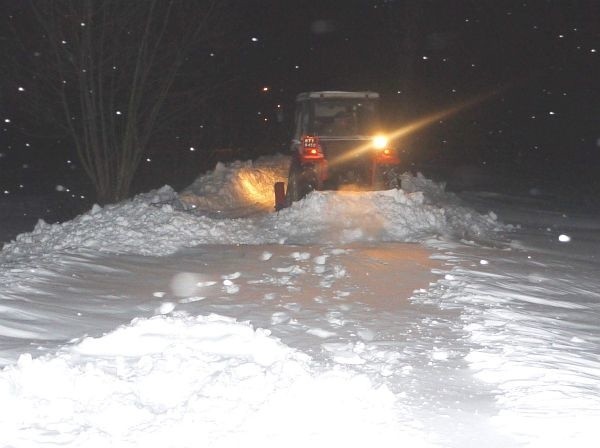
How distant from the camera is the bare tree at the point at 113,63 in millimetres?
19281

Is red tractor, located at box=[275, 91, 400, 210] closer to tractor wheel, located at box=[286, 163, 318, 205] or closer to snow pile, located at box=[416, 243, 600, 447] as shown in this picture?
tractor wheel, located at box=[286, 163, 318, 205]

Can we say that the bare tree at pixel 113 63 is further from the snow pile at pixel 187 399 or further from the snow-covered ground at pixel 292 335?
the snow pile at pixel 187 399

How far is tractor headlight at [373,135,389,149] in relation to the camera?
15176mm

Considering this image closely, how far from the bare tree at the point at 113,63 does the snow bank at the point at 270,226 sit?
6.79 m

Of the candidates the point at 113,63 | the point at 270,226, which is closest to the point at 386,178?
the point at 270,226

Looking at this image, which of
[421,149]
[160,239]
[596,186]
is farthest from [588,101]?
[160,239]

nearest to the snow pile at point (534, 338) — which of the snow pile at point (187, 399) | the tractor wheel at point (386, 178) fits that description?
the snow pile at point (187, 399)

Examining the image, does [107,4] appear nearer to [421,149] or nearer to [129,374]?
[129,374]

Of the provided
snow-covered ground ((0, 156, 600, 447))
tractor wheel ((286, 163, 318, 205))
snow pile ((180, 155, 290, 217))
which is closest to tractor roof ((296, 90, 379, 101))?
tractor wheel ((286, 163, 318, 205))

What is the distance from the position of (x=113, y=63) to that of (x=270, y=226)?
890cm

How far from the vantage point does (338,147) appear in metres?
15.2

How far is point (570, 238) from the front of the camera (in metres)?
15.7

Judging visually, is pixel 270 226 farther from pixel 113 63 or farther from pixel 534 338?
pixel 113 63

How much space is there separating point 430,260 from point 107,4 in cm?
1168
